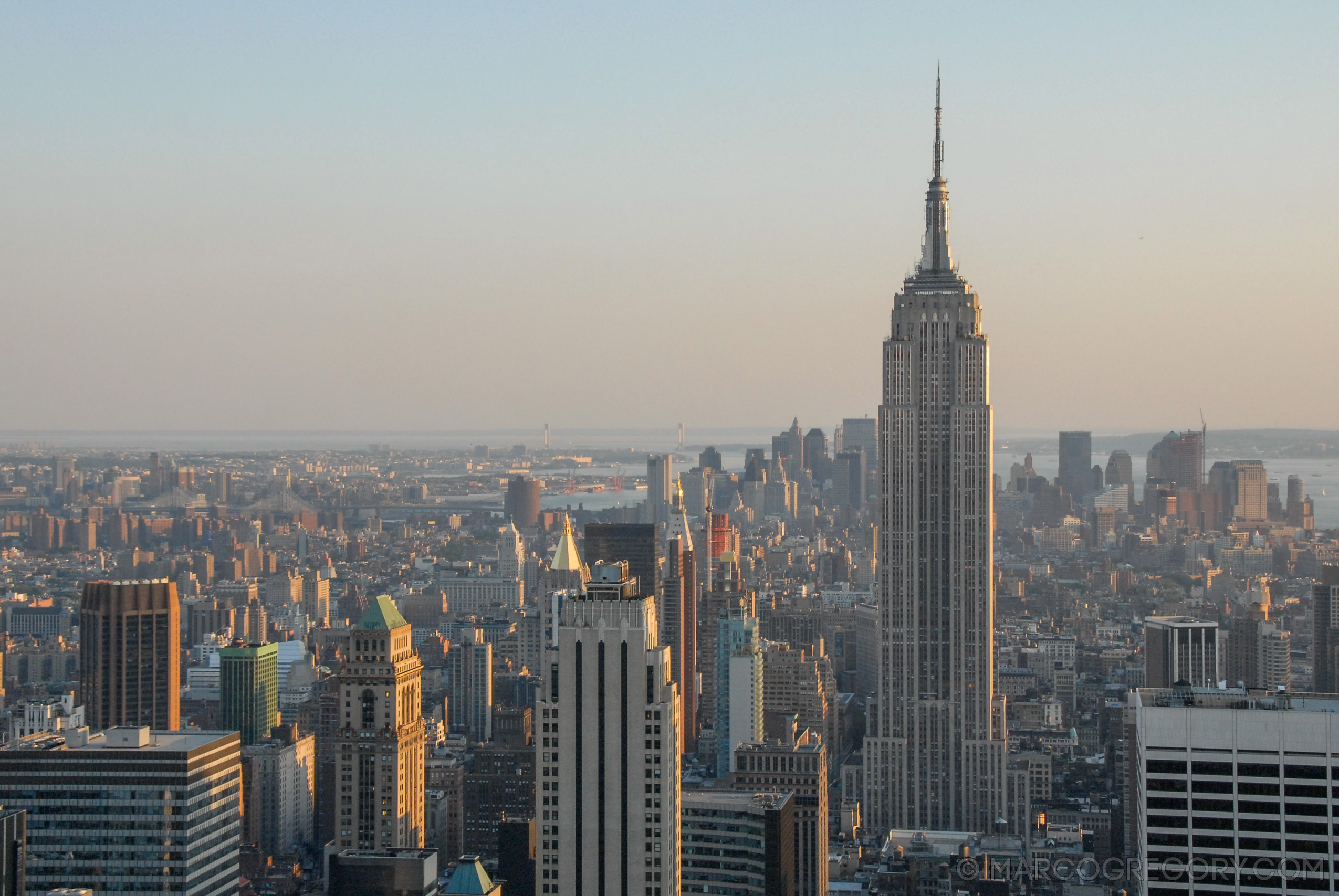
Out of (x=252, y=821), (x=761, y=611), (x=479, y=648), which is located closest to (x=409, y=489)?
(x=479, y=648)

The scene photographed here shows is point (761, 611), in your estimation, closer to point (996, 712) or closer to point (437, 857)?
point (996, 712)

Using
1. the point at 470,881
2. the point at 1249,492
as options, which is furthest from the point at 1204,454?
the point at 470,881

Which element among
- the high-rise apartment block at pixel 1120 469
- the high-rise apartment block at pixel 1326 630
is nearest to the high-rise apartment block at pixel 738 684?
the high-rise apartment block at pixel 1120 469

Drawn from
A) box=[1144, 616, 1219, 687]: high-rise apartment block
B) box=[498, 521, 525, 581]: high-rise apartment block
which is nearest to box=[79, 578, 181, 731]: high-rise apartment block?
box=[498, 521, 525, 581]: high-rise apartment block

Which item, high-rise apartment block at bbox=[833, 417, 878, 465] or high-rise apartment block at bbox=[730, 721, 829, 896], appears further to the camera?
high-rise apartment block at bbox=[833, 417, 878, 465]

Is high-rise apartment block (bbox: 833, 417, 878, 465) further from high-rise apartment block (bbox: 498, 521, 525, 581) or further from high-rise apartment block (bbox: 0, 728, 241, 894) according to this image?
high-rise apartment block (bbox: 0, 728, 241, 894)
